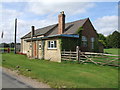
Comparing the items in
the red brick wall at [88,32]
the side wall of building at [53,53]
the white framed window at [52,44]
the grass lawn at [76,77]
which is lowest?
the grass lawn at [76,77]

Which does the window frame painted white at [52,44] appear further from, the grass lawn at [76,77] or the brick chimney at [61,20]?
the grass lawn at [76,77]

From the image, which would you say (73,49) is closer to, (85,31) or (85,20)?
(85,31)

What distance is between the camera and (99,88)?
19.6 feet

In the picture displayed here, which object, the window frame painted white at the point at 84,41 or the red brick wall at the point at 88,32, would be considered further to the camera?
the red brick wall at the point at 88,32

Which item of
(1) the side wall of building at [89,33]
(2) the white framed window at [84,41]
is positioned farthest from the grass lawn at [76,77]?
(1) the side wall of building at [89,33]

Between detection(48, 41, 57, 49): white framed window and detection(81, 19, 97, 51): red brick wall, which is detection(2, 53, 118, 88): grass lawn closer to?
detection(48, 41, 57, 49): white framed window

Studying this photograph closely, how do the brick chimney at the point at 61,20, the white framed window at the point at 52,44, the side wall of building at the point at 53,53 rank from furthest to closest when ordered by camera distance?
the brick chimney at the point at 61,20 → the white framed window at the point at 52,44 → the side wall of building at the point at 53,53

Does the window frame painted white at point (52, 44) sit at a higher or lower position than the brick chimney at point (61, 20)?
lower

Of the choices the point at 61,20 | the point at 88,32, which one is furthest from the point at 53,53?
the point at 88,32

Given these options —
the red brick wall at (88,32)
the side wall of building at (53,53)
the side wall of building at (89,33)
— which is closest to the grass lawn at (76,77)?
the side wall of building at (53,53)

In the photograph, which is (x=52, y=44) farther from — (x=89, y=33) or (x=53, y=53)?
(x=89, y=33)

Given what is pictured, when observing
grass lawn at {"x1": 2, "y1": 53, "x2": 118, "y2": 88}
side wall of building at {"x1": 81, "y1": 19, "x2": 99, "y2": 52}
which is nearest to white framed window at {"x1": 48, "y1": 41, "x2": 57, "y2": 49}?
side wall of building at {"x1": 81, "y1": 19, "x2": 99, "y2": 52}

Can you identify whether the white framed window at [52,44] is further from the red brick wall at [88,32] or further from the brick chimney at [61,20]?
the red brick wall at [88,32]

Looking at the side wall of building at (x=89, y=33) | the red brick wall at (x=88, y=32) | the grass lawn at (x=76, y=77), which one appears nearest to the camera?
the grass lawn at (x=76, y=77)
